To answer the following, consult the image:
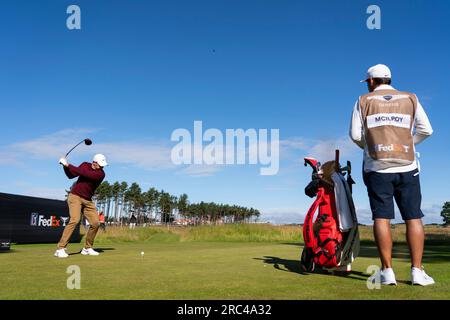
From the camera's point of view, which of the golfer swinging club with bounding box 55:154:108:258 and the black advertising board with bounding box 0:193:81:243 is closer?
the golfer swinging club with bounding box 55:154:108:258

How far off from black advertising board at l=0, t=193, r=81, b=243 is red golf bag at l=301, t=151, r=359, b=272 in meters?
14.5

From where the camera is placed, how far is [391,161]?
15.6 ft

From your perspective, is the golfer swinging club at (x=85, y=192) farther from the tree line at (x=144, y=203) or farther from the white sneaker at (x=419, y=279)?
→ the tree line at (x=144, y=203)

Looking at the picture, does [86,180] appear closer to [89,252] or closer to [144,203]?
[89,252]

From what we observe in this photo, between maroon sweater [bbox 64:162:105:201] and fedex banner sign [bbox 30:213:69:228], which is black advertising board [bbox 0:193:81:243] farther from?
maroon sweater [bbox 64:162:105:201]

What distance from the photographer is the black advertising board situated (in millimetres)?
16891

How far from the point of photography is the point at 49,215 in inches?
770

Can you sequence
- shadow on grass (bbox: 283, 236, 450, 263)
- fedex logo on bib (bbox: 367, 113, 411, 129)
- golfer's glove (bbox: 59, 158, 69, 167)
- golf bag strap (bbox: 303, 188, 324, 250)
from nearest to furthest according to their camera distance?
fedex logo on bib (bbox: 367, 113, 411, 129)
golf bag strap (bbox: 303, 188, 324, 250)
shadow on grass (bbox: 283, 236, 450, 263)
golfer's glove (bbox: 59, 158, 69, 167)

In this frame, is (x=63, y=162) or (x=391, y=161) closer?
(x=391, y=161)

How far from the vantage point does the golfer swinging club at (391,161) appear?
473 cm

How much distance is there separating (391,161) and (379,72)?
113cm

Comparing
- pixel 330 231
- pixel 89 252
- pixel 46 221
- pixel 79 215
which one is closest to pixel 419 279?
pixel 330 231

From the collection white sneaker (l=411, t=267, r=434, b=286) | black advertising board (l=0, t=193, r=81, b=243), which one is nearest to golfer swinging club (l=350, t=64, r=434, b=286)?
white sneaker (l=411, t=267, r=434, b=286)

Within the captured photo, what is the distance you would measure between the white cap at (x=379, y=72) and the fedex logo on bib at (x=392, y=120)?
22.3 inches
